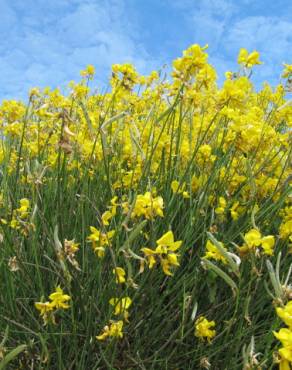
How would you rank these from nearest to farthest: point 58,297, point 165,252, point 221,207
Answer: point 165,252 < point 58,297 < point 221,207

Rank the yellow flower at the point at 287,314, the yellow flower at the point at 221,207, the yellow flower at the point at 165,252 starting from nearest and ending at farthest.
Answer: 1. the yellow flower at the point at 287,314
2. the yellow flower at the point at 165,252
3. the yellow flower at the point at 221,207

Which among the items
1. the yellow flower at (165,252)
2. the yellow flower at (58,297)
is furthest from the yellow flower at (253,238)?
the yellow flower at (58,297)

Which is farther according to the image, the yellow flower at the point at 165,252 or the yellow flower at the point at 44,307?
the yellow flower at the point at 44,307

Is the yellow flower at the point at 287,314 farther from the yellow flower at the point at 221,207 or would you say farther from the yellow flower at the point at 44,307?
the yellow flower at the point at 221,207

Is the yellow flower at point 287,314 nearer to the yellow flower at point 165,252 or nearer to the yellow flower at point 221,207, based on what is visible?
the yellow flower at point 165,252

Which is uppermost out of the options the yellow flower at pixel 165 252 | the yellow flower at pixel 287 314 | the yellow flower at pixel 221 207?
the yellow flower at pixel 221 207

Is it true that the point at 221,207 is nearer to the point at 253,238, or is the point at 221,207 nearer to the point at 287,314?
the point at 253,238

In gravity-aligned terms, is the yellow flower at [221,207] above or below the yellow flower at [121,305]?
above

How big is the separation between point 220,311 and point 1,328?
2.75 feet

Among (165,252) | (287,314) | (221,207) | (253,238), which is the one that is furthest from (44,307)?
(221,207)

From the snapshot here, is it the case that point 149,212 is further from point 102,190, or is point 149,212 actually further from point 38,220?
point 102,190

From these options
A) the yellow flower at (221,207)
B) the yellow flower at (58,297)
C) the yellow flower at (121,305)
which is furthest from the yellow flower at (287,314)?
the yellow flower at (221,207)

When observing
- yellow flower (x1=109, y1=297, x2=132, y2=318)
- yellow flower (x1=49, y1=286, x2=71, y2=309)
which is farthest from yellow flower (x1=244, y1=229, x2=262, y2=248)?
yellow flower (x1=49, y1=286, x2=71, y2=309)

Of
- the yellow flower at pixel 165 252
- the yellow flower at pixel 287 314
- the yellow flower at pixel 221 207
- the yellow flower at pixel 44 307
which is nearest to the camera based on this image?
the yellow flower at pixel 287 314
